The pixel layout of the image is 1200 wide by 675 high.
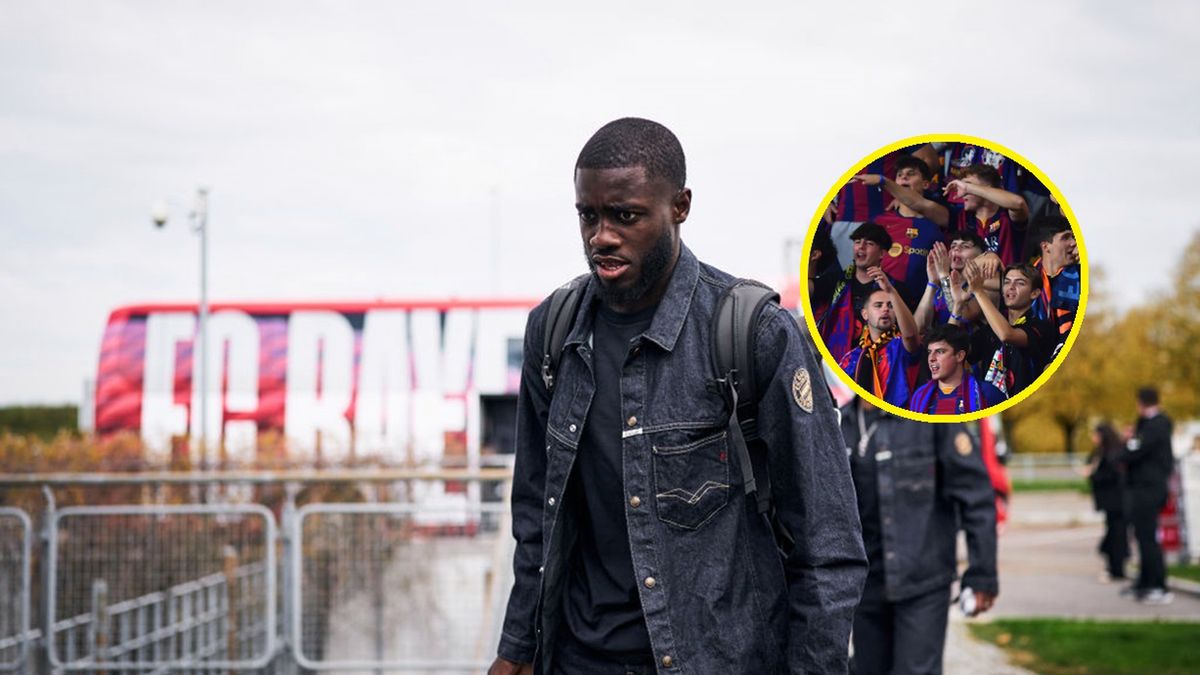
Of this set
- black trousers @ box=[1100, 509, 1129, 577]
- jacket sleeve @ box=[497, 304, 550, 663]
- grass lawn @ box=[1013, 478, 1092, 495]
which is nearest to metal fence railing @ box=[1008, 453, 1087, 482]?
grass lawn @ box=[1013, 478, 1092, 495]

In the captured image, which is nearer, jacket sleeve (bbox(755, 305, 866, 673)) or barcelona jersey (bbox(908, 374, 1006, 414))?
jacket sleeve (bbox(755, 305, 866, 673))

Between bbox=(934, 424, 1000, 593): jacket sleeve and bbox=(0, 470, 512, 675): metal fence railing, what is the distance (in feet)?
8.75

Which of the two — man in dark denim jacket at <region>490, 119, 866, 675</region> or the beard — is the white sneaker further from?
the beard

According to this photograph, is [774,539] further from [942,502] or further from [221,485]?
[221,485]

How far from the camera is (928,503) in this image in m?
5.35

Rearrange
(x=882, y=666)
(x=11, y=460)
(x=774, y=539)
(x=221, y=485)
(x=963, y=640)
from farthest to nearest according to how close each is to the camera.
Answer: (x=963, y=640) < (x=11, y=460) < (x=221, y=485) < (x=882, y=666) < (x=774, y=539)

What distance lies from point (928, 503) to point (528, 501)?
2776mm

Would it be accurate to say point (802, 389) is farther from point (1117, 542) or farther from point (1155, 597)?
point (1117, 542)

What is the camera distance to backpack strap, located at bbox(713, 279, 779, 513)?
8.69 feet

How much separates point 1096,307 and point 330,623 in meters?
43.2

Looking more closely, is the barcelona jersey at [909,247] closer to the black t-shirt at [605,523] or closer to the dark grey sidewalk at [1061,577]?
the black t-shirt at [605,523]

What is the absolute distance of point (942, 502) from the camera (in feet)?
17.9

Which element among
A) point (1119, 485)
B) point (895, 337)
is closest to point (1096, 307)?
point (1119, 485)

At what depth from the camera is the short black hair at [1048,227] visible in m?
2.95
